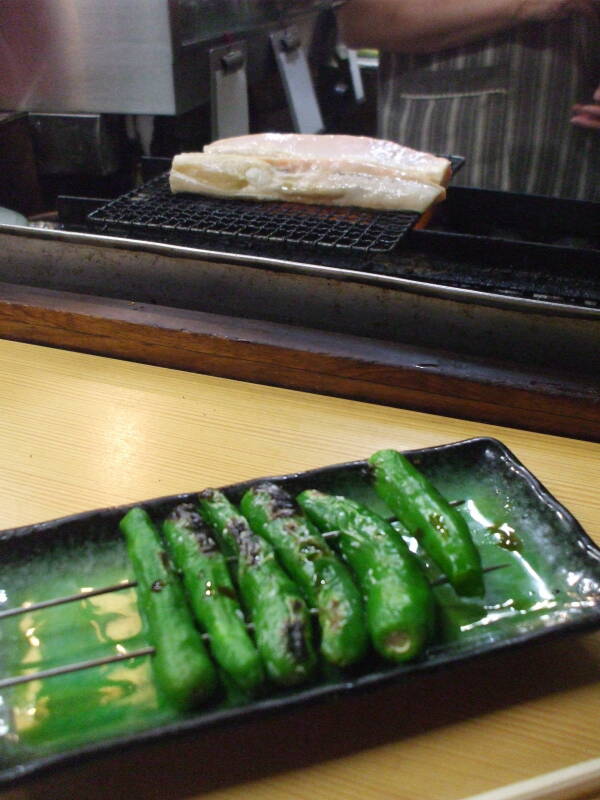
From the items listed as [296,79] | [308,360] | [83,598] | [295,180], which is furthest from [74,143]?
[83,598]

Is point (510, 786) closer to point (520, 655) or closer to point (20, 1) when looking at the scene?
point (520, 655)

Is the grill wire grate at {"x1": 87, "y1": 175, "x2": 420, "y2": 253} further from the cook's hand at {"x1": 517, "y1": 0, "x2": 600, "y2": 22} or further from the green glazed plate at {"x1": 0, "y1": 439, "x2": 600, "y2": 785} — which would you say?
the cook's hand at {"x1": 517, "y1": 0, "x2": 600, "y2": 22}

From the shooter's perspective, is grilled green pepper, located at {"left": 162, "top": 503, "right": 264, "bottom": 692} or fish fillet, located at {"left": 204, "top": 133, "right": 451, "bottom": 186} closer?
grilled green pepper, located at {"left": 162, "top": 503, "right": 264, "bottom": 692}

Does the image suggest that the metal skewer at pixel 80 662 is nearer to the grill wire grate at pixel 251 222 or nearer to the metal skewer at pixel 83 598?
the metal skewer at pixel 83 598

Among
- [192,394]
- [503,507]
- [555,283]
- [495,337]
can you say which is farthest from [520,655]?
[555,283]

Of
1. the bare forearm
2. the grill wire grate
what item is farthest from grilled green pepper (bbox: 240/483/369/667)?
the bare forearm

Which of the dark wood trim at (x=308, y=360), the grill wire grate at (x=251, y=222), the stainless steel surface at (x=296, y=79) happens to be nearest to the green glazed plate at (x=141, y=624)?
the dark wood trim at (x=308, y=360)
